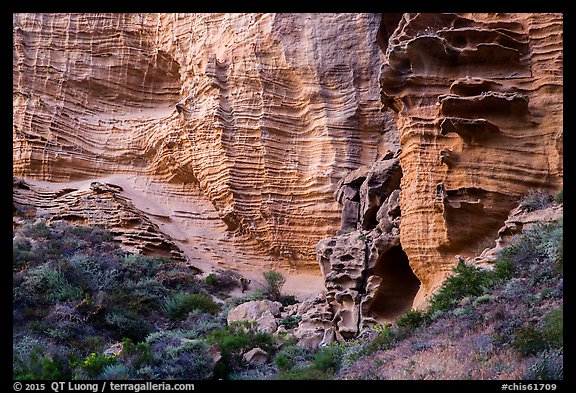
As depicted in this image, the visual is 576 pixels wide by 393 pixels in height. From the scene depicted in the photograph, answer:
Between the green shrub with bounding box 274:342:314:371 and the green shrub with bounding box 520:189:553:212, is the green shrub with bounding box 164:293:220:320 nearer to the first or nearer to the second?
the green shrub with bounding box 274:342:314:371

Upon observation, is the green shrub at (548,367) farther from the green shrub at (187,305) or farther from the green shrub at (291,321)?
the green shrub at (187,305)

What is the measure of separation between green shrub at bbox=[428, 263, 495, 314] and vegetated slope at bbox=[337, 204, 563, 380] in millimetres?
17

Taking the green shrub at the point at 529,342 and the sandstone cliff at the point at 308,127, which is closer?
the green shrub at the point at 529,342

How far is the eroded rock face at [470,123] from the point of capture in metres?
12.3

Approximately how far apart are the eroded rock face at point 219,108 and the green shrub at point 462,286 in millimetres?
11264

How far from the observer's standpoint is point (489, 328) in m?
8.70

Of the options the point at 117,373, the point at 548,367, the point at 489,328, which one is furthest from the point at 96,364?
the point at 548,367

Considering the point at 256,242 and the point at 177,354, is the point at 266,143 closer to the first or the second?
the point at 256,242

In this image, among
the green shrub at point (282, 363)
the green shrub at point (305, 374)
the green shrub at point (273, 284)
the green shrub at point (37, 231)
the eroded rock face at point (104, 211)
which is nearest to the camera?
the green shrub at point (305, 374)

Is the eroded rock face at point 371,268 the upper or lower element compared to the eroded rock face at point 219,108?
lower

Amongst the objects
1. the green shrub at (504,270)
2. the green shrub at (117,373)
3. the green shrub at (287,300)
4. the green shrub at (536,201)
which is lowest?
the green shrub at (287,300)

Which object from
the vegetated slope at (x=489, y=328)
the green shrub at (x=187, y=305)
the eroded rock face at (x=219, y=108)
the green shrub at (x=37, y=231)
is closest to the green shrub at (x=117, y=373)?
the vegetated slope at (x=489, y=328)

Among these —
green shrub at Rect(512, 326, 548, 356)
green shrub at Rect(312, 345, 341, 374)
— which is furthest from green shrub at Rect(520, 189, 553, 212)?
green shrub at Rect(312, 345, 341, 374)
